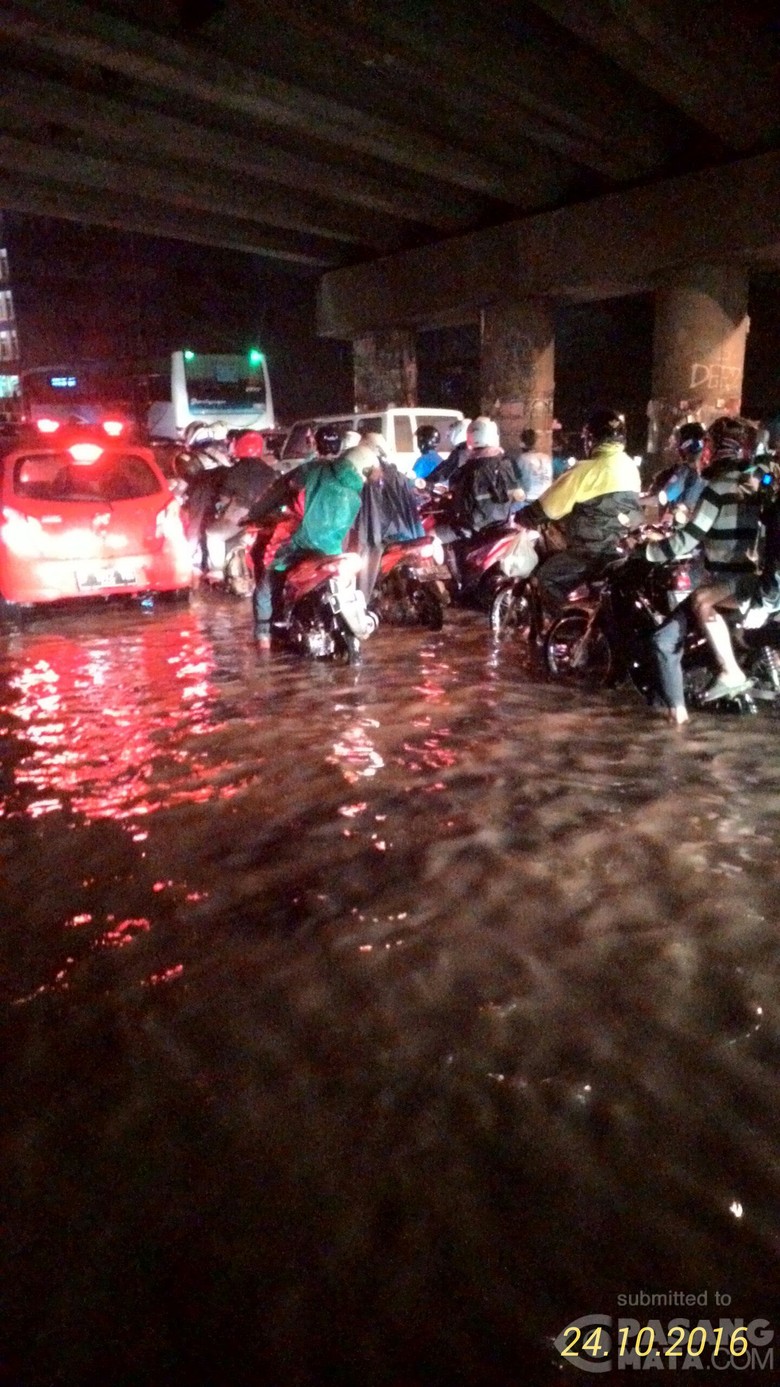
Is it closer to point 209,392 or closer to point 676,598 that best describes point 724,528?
point 676,598

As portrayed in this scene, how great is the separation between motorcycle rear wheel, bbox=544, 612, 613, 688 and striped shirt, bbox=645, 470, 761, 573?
1.11m

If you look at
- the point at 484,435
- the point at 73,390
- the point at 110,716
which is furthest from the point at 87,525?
the point at 73,390

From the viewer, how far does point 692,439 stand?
7949mm

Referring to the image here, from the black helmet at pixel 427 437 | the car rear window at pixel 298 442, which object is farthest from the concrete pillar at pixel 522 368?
the black helmet at pixel 427 437

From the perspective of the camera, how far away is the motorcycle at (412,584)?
27.9 ft

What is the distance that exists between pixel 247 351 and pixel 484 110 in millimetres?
12725

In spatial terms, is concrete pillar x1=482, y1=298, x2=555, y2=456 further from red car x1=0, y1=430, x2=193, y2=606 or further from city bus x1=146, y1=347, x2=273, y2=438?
red car x1=0, y1=430, x2=193, y2=606

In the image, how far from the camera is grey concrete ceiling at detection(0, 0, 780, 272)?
9594 mm

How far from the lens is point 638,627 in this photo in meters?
6.34

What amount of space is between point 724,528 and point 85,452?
614cm

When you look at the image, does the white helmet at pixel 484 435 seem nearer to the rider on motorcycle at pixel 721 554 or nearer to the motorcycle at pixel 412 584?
the motorcycle at pixel 412 584

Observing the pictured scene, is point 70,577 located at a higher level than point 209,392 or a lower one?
lower

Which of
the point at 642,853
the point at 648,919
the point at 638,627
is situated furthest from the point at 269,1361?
the point at 638,627

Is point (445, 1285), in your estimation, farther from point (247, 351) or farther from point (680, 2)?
point (247, 351)
